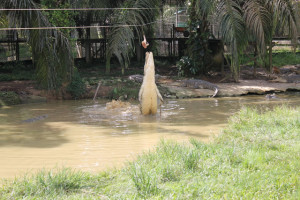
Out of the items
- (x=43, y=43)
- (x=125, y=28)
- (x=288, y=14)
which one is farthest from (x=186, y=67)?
(x=43, y=43)

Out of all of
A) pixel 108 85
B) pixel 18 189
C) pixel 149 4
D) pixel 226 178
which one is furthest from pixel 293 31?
pixel 18 189

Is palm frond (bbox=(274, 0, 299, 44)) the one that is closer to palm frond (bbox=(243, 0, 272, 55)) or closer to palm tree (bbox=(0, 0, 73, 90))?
palm frond (bbox=(243, 0, 272, 55))

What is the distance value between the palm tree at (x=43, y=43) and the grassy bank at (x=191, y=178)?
5.99m

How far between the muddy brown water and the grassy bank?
85 centimetres

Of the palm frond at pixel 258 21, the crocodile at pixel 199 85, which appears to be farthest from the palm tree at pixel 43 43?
the palm frond at pixel 258 21

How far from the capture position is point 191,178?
4.29 m

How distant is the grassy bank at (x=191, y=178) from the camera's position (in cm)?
386

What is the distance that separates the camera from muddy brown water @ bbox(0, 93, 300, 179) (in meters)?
5.77

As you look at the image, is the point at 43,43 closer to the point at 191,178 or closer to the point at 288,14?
the point at 191,178

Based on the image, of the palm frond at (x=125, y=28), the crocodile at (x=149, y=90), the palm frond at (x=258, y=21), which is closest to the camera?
the crocodile at (x=149, y=90)

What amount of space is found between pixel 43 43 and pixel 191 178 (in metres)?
7.08

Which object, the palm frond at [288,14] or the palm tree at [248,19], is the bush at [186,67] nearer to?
the palm tree at [248,19]

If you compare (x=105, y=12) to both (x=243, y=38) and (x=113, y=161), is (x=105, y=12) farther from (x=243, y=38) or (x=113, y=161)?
(x=113, y=161)

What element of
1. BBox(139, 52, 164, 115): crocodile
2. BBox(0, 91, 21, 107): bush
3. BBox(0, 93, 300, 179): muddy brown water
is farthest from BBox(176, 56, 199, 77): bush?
BBox(0, 91, 21, 107): bush
